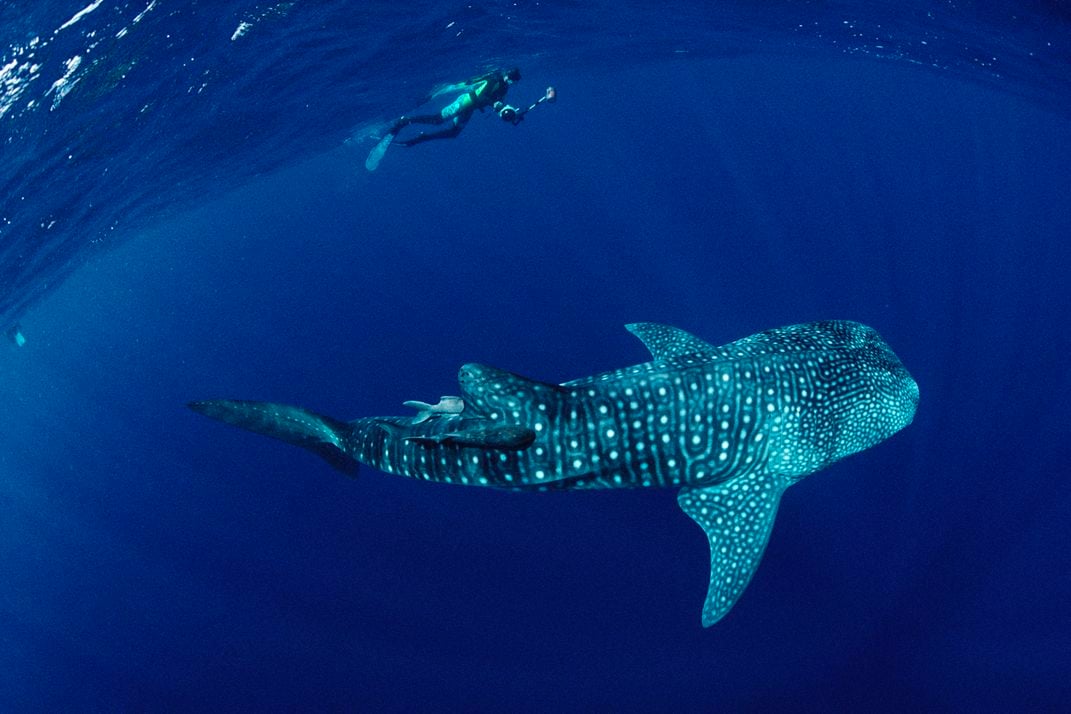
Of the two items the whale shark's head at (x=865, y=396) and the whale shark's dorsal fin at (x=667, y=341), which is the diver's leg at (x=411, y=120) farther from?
the whale shark's head at (x=865, y=396)

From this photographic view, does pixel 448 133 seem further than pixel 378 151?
No

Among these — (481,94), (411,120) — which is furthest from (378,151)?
(481,94)

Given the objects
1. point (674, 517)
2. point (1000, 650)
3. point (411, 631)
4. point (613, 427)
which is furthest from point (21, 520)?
point (1000, 650)

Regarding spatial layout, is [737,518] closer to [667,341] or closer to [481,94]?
[667,341]

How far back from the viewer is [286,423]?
185 inches

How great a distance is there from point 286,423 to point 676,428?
9.92 ft

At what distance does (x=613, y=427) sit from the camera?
14.1 ft

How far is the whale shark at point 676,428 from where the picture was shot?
429 cm

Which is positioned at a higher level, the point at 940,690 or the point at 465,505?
the point at 465,505

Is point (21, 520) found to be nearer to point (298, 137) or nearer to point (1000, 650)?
point (298, 137)

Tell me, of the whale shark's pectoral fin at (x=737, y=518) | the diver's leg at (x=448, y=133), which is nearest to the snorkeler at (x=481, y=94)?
the diver's leg at (x=448, y=133)

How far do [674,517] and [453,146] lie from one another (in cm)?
7403

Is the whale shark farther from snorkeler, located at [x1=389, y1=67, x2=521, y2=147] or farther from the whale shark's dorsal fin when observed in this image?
snorkeler, located at [x1=389, y1=67, x2=521, y2=147]

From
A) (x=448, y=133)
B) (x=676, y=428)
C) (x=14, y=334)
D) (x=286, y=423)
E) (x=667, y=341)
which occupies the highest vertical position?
(x=448, y=133)
